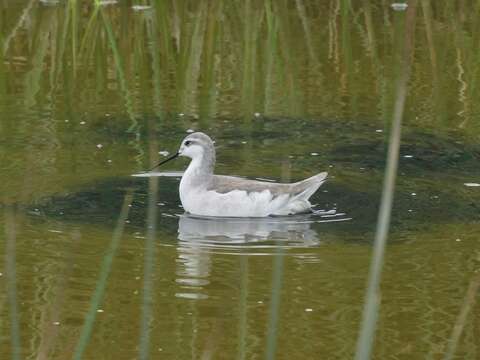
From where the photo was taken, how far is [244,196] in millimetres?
9383

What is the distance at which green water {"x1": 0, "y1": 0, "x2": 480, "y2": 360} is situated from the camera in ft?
22.0

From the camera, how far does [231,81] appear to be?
1304 cm

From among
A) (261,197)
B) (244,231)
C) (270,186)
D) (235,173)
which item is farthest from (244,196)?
(235,173)

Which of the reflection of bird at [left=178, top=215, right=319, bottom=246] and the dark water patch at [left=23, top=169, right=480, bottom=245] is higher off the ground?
the dark water patch at [left=23, top=169, right=480, bottom=245]

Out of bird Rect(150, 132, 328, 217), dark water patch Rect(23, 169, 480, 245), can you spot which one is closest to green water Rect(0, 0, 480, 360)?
dark water patch Rect(23, 169, 480, 245)

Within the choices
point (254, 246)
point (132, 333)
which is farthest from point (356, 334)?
point (254, 246)

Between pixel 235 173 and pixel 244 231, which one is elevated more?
pixel 235 173

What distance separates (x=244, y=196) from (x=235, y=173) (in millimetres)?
1139

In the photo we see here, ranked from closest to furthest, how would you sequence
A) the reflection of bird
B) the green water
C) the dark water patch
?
the green water
the reflection of bird
the dark water patch

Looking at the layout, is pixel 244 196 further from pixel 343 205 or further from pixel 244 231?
pixel 343 205

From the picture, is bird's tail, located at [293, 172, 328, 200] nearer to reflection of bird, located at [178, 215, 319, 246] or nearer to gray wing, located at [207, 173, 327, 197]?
gray wing, located at [207, 173, 327, 197]

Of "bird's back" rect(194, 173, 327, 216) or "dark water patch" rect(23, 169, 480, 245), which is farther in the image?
"bird's back" rect(194, 173, 327, 216)

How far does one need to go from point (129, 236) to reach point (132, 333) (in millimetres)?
1918

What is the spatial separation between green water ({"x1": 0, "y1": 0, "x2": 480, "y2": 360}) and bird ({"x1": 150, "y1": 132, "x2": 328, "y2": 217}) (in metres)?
0.15
